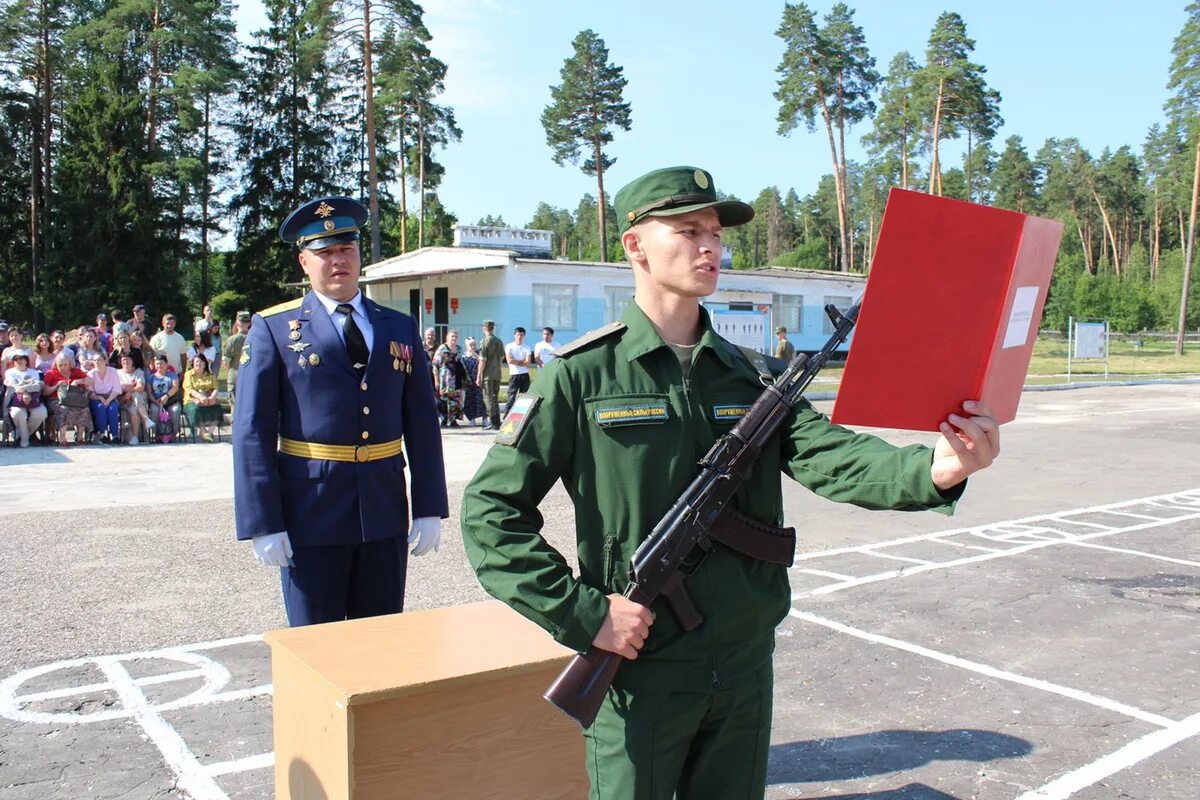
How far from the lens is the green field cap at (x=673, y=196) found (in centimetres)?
235

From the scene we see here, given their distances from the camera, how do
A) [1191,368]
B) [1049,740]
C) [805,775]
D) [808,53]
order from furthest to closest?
[808,53]
[1191,368]
[1049,740]
[805,775]

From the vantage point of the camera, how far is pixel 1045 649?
5.67 meters

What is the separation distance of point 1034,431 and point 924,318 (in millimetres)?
17054

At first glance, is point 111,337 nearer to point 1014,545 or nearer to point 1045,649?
point 1014,545

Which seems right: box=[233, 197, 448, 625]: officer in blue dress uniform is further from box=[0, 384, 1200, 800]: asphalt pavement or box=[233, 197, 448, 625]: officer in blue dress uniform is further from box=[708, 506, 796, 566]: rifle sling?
box=[708, 506, 796, 566]: rifle sling

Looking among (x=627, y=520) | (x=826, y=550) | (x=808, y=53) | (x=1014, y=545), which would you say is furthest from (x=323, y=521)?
(x=808, y=53)

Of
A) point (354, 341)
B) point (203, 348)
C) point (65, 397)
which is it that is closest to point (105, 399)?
point (65, 397)

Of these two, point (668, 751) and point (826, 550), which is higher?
point (668, 751)

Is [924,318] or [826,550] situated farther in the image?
[826,550]

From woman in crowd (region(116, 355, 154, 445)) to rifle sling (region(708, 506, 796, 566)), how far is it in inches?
568

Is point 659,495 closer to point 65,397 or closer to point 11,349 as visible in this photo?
point 65,397

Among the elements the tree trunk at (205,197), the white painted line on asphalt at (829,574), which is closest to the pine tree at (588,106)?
the tree trunk at (205,197)

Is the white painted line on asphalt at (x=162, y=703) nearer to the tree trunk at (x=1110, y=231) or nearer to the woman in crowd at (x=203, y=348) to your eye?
the woman in crowd at (x=203, y=348)

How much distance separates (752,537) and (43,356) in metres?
15.6
